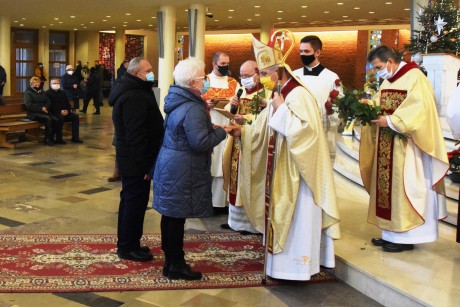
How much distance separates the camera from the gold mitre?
148 inches

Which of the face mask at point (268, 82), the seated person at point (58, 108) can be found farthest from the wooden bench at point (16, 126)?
the face mask at point (268, 82)

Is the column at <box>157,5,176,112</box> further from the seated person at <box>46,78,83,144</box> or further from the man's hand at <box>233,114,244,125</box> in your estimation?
the man's hand at <box>233,114,244,125</box>

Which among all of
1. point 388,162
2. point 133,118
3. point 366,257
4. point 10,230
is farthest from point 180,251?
point 10,230

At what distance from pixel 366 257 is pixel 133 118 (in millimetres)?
1963

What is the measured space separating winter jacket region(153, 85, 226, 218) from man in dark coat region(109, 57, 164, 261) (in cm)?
40

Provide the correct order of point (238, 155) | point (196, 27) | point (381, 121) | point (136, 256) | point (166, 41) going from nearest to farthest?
1. point (381, 121)
2. point (136, 256)
3. point (238, 155)
4. point (196, 27)
5. point (166, 41)

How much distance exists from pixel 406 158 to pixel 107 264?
2.35 meters

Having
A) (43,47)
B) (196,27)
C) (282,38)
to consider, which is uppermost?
(196,27)

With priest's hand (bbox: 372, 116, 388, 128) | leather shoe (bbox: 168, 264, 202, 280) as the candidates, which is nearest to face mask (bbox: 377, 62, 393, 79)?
priest's hand (bbox: 372, 116, 388, 128)

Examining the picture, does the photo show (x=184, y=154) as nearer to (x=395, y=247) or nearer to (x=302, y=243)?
(x=302, y=243)

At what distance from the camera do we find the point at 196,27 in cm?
1745

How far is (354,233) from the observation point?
4.80 metres

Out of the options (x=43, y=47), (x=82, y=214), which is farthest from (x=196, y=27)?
(x=82, y=214)

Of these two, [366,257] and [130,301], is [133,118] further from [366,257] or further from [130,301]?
[366,257]
